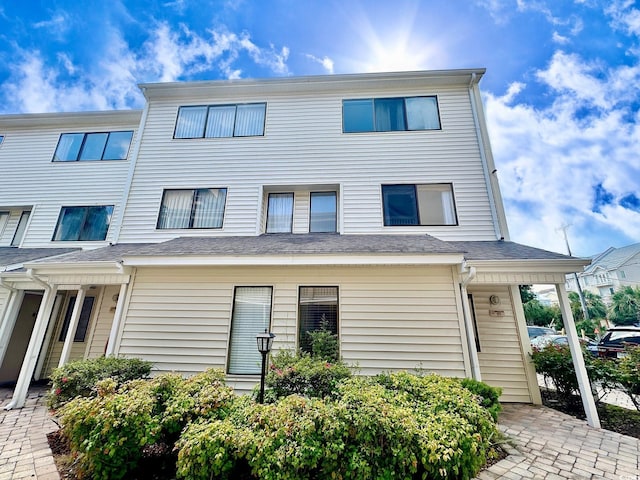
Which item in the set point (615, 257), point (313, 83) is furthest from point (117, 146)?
point (615, 257)

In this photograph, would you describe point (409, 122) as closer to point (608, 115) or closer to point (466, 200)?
point (466, 200)

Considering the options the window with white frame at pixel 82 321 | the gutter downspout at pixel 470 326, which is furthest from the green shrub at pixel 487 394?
the window with white frame at pixel 82 321

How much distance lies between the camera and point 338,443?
2.67m

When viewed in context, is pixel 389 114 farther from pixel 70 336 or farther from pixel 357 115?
pixel 70 336

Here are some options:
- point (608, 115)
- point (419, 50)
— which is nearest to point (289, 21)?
point (419, 50)

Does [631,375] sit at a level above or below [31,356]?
below

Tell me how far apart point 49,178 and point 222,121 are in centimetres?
653

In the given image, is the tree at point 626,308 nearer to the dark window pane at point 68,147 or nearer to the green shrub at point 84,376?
the green shrub at point 84,376

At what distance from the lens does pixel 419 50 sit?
9062 millimetres

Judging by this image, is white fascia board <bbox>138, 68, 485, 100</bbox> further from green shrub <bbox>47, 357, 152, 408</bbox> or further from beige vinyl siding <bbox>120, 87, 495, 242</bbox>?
green shrub <bbox>47, 357, 152, 408</bbox>

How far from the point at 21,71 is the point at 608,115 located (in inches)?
1653

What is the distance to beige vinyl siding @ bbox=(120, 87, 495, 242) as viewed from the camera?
745 centimetres

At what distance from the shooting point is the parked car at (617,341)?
10.7m

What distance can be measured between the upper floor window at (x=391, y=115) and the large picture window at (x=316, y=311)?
5228 mm
